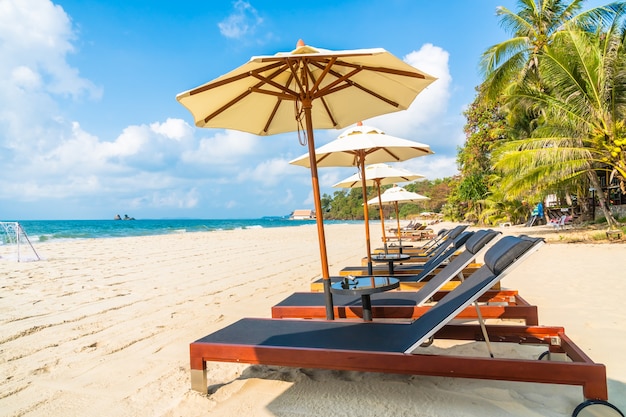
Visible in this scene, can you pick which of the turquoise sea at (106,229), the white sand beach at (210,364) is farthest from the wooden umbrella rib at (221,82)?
the turquoise sea at (106,229)

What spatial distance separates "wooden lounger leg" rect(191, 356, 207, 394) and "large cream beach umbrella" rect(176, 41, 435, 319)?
1026mm

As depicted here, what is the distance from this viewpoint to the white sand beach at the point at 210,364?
2170 mm

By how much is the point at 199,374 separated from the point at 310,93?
7.07 ft

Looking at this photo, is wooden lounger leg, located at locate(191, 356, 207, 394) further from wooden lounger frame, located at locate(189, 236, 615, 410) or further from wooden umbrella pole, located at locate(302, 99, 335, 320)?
wooden umbrella pole, located at locate(302, 99, 335, 320)

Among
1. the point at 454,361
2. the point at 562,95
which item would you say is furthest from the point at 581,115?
the point at 454,361

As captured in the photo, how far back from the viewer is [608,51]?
10422 mm

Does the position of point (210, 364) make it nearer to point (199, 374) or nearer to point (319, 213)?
point (199, 374)

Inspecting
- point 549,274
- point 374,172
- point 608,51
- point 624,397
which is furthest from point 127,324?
point 608,51

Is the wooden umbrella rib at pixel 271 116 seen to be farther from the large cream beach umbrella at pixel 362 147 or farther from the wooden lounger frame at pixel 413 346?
the wooden lounger frame at pixel 413 346

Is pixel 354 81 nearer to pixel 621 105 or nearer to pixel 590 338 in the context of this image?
pixel 590 338

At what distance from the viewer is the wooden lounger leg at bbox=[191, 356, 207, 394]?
2314 mm

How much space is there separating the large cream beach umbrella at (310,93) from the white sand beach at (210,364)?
2.63 ft

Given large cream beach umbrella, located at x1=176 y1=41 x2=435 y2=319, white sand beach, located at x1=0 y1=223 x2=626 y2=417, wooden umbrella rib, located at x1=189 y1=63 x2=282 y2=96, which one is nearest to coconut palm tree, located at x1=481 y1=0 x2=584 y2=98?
white sand beach, located at x1=0 y1=223 x2=626 y2=417

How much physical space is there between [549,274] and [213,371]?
562cm
